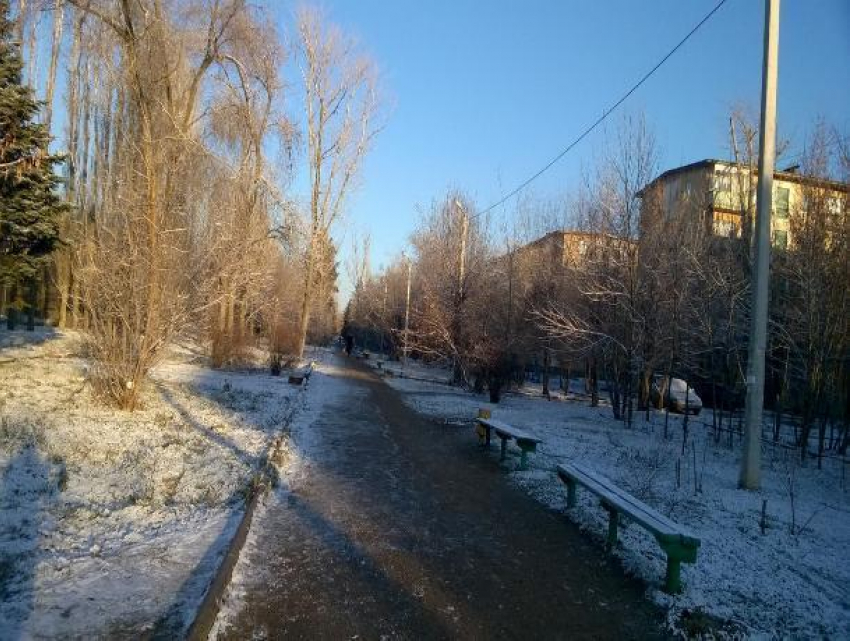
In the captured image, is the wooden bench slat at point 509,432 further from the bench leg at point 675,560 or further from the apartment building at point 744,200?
the apartment building at point 744,200

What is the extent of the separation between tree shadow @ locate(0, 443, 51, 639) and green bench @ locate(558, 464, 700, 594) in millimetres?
4316

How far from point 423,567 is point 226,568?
158 centimetres

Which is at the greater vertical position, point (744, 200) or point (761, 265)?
point (744, 200)

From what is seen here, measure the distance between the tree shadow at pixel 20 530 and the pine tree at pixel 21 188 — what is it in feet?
29.4

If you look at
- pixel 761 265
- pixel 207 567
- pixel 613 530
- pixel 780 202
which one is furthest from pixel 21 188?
pixel 780 202

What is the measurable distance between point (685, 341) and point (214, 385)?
503 inches

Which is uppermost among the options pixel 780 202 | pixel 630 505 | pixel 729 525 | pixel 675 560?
pixel 780 202

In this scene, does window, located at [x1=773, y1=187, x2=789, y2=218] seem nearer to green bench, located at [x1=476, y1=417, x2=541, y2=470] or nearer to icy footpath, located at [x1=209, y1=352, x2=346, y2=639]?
green bench, located at [x1=476, y1=417, x2=541, y2=470]

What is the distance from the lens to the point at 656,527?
4.77 m

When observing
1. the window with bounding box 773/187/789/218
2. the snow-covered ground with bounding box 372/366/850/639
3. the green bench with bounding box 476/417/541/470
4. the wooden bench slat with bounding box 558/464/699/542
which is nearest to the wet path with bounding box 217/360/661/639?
the snow-covered ground with bounding box 372/366/850/639

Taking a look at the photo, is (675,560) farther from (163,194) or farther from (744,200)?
(744,200)

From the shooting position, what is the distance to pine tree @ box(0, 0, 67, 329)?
1352 centimetres

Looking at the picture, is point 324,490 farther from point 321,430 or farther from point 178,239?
point 178,239

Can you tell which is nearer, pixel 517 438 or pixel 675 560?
pixel 675 560
